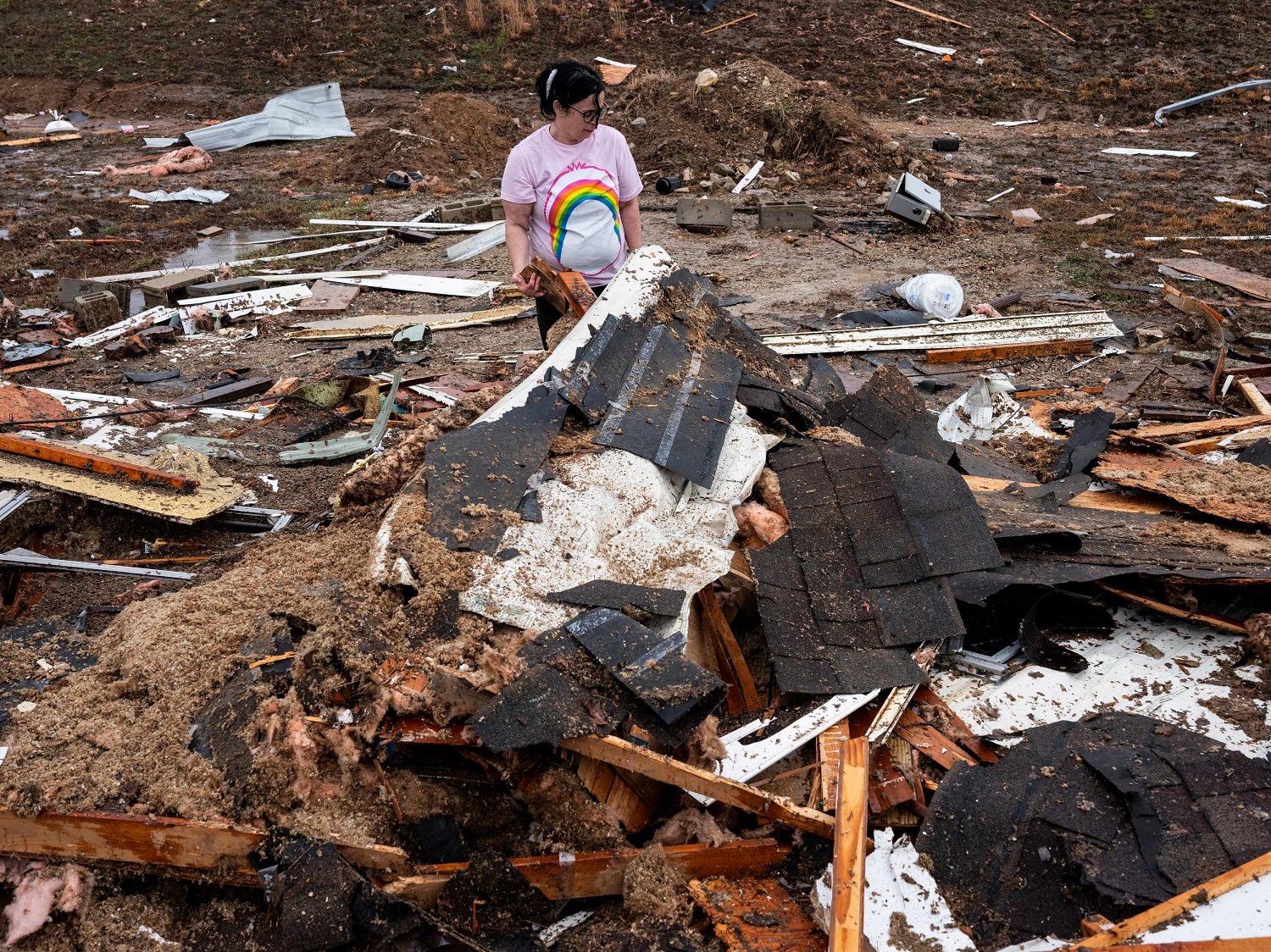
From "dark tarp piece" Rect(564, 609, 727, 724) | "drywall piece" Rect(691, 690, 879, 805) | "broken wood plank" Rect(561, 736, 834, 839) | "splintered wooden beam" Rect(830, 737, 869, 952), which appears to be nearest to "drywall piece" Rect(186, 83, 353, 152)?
"dark tarp piece" Rect(564, 609, 727, 724)

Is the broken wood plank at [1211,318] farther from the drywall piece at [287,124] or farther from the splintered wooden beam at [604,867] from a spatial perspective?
the drywall piece at [287,124]

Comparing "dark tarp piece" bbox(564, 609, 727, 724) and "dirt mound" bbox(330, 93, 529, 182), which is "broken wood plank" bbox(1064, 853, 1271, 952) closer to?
"dark tarp piece" bbox(564, 609, 727, 724)

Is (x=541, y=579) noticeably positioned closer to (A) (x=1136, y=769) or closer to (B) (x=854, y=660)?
(B) (x=854, y=660)

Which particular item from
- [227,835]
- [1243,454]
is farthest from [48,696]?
[1243,454]

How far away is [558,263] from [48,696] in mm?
3020

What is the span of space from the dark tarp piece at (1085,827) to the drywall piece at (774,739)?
416 mm

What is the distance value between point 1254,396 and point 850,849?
5.31 meters

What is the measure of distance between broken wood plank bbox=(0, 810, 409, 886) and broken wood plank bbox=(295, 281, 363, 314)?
24.4 ft

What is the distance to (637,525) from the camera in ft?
11.4

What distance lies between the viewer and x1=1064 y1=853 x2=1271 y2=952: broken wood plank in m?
2.31

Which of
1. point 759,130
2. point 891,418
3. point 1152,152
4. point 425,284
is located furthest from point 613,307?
point 1152,152

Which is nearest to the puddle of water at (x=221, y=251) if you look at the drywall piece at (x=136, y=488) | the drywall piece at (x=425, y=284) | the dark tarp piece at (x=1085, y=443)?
the drywall piece at (x=425, y=284)

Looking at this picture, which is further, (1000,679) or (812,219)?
(812,219)

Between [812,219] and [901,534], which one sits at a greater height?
[901,534]
